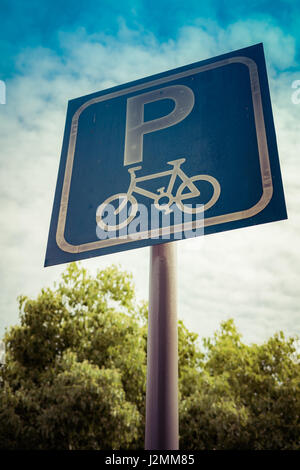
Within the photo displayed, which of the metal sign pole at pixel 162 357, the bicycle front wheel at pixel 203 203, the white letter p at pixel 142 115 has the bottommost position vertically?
the metal sign pole at pixel 162 357

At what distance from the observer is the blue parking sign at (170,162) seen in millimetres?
2781

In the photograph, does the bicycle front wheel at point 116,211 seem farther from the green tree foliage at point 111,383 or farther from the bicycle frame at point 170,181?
the green tree foliage at point 111,383

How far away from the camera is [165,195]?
3.01 meters

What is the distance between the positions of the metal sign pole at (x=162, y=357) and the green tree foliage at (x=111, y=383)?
7.07 metres

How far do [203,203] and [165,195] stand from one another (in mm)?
351

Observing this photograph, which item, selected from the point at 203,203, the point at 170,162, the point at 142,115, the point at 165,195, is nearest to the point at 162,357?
the point at 203,203

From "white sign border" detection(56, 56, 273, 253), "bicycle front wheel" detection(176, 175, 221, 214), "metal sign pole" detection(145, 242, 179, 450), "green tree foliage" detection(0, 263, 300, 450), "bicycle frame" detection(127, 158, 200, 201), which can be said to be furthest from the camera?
"green tree foliage" detection(0, 263, 300, 450)

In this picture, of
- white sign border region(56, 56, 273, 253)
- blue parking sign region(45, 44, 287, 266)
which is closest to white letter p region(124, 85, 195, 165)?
blue parking sign region(45, 44, 287, 266)

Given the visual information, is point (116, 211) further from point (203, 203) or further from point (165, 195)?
point (203, 203)

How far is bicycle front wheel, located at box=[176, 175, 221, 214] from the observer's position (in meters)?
2.79

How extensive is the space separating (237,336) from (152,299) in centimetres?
1219

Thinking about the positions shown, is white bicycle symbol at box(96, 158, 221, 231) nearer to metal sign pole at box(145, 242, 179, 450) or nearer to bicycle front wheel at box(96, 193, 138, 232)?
bicycle front wheel at box(96, 193, 138, 232)

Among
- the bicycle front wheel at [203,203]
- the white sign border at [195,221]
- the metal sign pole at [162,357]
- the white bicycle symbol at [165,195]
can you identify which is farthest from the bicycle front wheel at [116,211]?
the metal sign pole at [162,357]

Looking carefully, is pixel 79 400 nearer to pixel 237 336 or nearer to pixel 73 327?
pixel 73 327
